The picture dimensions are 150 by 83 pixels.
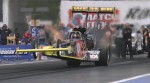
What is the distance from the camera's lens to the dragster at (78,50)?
1730cm

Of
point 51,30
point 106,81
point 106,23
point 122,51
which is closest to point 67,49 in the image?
point 51,30

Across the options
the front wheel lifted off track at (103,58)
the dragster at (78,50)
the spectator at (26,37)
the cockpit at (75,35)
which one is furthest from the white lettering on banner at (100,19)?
the spectator at (26,37)

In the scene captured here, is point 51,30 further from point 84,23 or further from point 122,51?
point 122,51

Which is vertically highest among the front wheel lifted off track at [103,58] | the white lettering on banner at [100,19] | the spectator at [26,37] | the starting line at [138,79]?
the white lettering on banner at [100,19]

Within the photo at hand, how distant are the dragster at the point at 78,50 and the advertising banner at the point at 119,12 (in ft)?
0.93

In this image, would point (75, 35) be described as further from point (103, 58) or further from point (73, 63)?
point (73, 63)

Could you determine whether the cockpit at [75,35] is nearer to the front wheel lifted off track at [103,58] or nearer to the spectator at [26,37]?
the front wheel lifted off track at [103,58]

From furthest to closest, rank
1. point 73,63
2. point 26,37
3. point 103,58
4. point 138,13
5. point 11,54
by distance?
1. point 26,37
2. point 11,54
3. point 73,63
4. point 103,58
5. point 138,13

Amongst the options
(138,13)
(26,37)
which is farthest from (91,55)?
(26,37)

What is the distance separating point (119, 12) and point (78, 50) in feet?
6.48

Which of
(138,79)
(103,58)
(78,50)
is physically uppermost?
(78,50)

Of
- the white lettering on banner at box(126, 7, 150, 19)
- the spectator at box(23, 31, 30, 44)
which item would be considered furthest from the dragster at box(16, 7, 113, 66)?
the spectator at box(23, 31, 30, 44)

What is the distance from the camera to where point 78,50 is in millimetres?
17922

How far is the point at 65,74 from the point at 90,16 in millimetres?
4026
